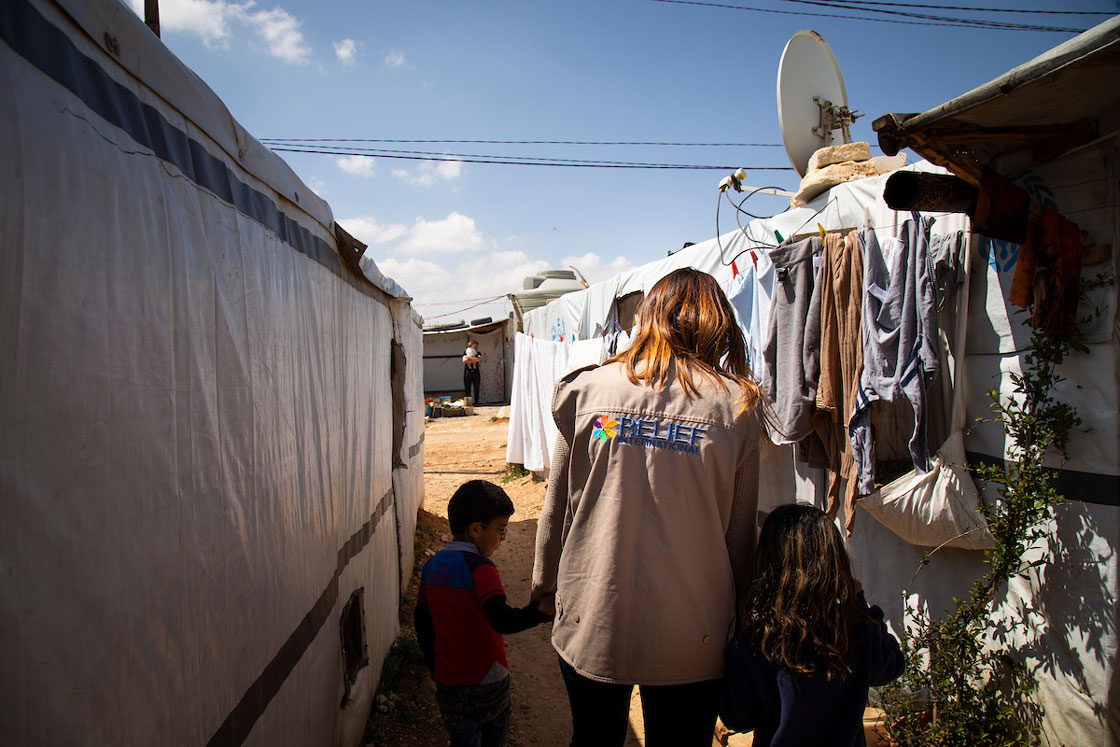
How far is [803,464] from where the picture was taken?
142 inches

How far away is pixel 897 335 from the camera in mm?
2689

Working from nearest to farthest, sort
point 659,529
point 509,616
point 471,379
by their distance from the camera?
1. point 659,529
2. point 509,616
3. point 471,379

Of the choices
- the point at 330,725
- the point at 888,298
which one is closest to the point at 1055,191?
the point at 888,298

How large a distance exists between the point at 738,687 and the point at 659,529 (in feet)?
1.50

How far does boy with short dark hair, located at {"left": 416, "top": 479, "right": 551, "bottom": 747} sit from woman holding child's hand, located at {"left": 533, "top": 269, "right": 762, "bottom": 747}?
0.56 metres

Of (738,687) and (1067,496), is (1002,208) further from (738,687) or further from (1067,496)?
(738,687)

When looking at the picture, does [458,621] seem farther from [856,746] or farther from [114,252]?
[114,252]

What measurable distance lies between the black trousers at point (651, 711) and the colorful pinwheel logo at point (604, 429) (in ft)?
1.92

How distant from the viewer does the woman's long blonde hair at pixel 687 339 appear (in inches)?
60.9

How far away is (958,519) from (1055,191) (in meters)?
1.33

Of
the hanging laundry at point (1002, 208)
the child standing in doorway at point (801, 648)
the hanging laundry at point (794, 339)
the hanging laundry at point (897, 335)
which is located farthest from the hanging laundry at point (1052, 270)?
the child standing in doorway at point (801, 648)

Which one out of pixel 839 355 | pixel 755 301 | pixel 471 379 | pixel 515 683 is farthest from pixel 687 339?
pixel 471 379

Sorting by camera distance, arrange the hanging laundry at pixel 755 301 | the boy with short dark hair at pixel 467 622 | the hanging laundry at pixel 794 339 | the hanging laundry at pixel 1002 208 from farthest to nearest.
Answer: the hanging laundry at pixel 755 301
the hanging laundry at pixel 794 339
the hanging laundry at pixel 1002 208
the boy with short dark hair at pixel 467 622

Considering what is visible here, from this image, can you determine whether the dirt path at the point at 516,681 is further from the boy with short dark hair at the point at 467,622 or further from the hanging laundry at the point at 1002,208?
the hanging laundry at the point at 1002,208
